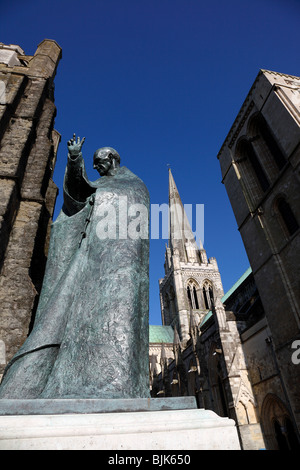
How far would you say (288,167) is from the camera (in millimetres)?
13164

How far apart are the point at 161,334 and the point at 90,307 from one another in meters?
43.1

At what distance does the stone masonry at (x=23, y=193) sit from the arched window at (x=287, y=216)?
438 inches

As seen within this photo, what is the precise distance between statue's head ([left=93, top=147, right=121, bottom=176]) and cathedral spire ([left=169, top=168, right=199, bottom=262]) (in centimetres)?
3922

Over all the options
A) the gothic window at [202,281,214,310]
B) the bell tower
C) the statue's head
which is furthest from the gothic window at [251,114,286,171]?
the gothic window at [202,281,214,310]

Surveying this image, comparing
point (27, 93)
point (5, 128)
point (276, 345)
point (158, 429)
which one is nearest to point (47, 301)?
point (158, 429)

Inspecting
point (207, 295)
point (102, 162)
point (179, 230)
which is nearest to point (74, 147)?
point (102, 162)

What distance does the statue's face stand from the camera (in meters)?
2.82

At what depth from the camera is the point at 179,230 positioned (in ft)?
159

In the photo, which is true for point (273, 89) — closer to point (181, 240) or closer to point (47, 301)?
point (47, 301)

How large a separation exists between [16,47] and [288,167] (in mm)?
12596

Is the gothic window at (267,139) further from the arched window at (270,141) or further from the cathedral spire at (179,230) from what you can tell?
the cathedral spire at (179,230)

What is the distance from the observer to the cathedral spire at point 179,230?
43944mm

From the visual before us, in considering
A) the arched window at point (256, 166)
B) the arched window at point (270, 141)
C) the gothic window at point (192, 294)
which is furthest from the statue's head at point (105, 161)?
the gothic window at point (192, 294)
